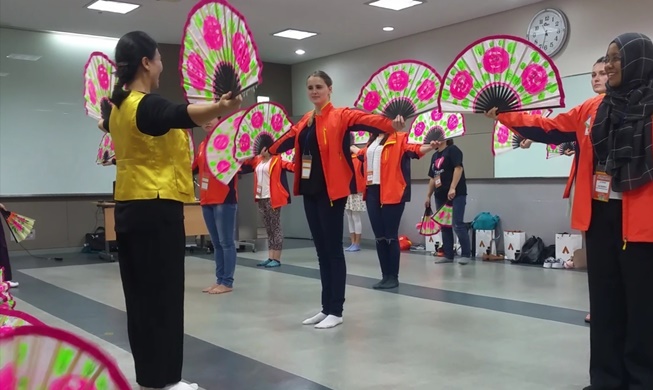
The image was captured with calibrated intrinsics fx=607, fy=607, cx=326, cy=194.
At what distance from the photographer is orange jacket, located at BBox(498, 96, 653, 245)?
2.49m

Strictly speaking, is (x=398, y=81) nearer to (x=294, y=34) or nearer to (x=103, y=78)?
(x=103, y=78)

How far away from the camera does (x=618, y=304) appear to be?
266 cm

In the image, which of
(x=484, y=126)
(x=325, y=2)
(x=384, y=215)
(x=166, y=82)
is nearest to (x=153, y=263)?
(x=384, y=215)

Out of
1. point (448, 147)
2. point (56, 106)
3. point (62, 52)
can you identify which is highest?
point (62, 52)

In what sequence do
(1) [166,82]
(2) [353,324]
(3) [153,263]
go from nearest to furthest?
(3) [153,263], (2) [353,324], (1) [166,82]

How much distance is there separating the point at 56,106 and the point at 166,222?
8.53 meters

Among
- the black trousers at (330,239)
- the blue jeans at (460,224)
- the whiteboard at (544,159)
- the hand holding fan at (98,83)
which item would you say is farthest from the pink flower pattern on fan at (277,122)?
the whiteboard at (544,159)

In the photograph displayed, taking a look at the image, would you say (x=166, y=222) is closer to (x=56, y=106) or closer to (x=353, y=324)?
Result: (x=353, y=324)

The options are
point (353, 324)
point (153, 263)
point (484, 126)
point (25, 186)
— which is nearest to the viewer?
point (153, 263)

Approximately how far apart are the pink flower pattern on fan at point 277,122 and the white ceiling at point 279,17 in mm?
3958

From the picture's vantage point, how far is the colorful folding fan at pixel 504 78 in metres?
3.10

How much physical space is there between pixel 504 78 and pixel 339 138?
128 cm

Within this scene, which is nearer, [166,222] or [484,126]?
[166,222]

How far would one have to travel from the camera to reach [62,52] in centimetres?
988
